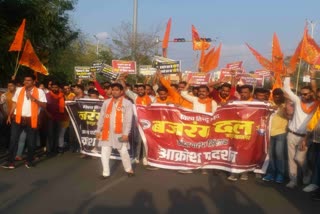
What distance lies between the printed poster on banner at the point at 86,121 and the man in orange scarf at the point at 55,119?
1.24 ft

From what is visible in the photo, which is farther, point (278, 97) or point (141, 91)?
point (141, 91)

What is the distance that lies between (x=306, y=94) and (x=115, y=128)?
11.0 feet

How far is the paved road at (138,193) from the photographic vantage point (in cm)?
639

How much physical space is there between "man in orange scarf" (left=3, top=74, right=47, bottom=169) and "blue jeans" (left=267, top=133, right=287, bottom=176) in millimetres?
4522

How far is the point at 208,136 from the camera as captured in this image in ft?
29.5

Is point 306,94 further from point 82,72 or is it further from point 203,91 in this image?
point 82,72

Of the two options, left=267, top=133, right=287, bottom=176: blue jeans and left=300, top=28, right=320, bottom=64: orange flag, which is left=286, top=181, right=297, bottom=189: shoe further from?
left=300, top=28, right=320, bottom=64: orange flag

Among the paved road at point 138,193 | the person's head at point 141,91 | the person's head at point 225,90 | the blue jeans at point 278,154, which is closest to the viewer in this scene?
the paved road at point 138,193

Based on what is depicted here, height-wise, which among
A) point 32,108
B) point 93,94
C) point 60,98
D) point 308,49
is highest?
point 308,49

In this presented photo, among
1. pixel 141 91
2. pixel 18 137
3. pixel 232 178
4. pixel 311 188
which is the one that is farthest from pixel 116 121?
pixel 311 188

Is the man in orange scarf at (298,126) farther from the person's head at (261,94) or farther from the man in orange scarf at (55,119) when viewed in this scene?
the man in orange scarf at (55,119)

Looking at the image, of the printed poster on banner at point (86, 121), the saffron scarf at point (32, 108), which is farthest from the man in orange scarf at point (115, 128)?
the printed poster on banner at point (86, 121)

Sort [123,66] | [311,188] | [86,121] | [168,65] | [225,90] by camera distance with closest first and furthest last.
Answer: [311,188], [225,90], [86,121], [168,65], [123,66]

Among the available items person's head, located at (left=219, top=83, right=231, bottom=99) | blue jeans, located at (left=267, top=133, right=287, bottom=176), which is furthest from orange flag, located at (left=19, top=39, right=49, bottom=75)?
blue jeans, located at (left=267, top=133, right=287, bottom=176)
